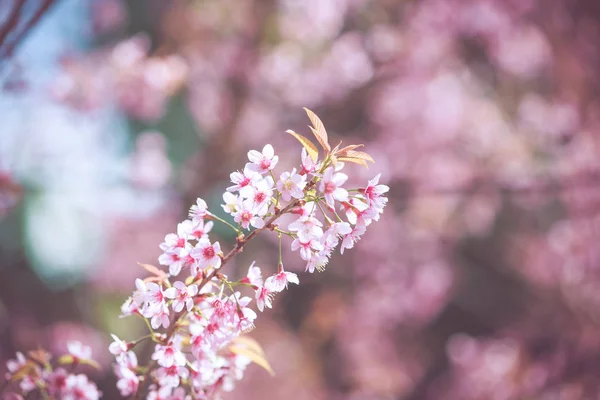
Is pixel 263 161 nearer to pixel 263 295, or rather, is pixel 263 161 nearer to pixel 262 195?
pixel 262 195

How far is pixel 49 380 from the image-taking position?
0.94 metres

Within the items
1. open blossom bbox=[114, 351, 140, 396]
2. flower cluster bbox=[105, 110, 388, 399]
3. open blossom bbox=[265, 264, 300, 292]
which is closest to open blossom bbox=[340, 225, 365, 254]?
flower cluster bbox=[105, 110, 388, 399]

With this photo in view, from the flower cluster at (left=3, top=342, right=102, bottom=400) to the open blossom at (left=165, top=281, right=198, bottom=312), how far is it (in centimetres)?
30

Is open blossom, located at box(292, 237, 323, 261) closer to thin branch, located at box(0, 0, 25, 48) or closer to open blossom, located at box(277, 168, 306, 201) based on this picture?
open blossom, located at box(277, 168, 306, 201)

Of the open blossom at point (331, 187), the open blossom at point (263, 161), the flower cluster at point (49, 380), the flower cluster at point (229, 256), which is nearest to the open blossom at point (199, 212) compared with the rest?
the flower cluster at point (229, 256)

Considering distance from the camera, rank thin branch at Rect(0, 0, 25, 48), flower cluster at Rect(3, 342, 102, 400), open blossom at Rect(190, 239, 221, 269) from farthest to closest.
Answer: thin branch at Rect(0, 0, 25, 48) < flower cluster at Rect(3, 342, 102, 400) < open blossom at Rect(190, 239, 221, 269)

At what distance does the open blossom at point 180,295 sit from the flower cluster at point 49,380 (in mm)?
300

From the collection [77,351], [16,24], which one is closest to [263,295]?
[77,351]

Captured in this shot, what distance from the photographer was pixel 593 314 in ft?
15.9

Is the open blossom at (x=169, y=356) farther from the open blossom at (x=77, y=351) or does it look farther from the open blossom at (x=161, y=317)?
the open blossom at (x=77, y=351)

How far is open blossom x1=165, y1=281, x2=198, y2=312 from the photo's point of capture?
2.49 ft

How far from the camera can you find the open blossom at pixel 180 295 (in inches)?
29.9

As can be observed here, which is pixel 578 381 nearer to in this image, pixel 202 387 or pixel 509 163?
pixel 509 163

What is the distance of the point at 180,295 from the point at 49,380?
41 cm
